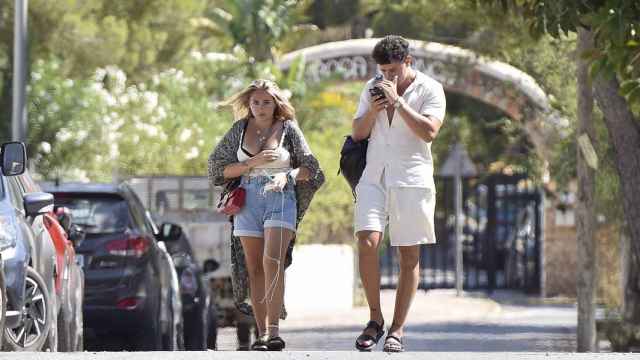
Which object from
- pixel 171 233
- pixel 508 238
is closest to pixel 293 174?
pixel 171 233

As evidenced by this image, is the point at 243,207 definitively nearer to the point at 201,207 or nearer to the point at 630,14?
the point at 630,14

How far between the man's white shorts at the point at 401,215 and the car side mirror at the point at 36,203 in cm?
256

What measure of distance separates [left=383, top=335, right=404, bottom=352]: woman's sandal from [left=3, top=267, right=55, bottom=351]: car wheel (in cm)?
233

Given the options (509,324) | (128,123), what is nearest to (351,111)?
(128,123)

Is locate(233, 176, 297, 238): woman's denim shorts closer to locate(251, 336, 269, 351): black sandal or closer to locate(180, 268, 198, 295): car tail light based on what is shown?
locate(251, 336, 269, 351): black sandal

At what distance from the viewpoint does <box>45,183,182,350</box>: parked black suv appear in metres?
16.1

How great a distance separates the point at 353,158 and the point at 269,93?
71 cm

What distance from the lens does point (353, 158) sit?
36.8 feet

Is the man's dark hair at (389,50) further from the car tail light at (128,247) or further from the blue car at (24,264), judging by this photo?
the car tail light at (128,247)

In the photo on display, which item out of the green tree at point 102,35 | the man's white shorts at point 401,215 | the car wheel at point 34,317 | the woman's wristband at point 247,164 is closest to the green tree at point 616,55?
the man's white shorts at point 401,215

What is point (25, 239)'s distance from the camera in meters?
12.2

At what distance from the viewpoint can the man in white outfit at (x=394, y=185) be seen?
36.4ft

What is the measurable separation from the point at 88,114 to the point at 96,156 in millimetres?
884

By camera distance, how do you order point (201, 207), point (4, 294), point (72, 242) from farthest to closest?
point (201, 207) → point (72, 242) → point (4, 294)
